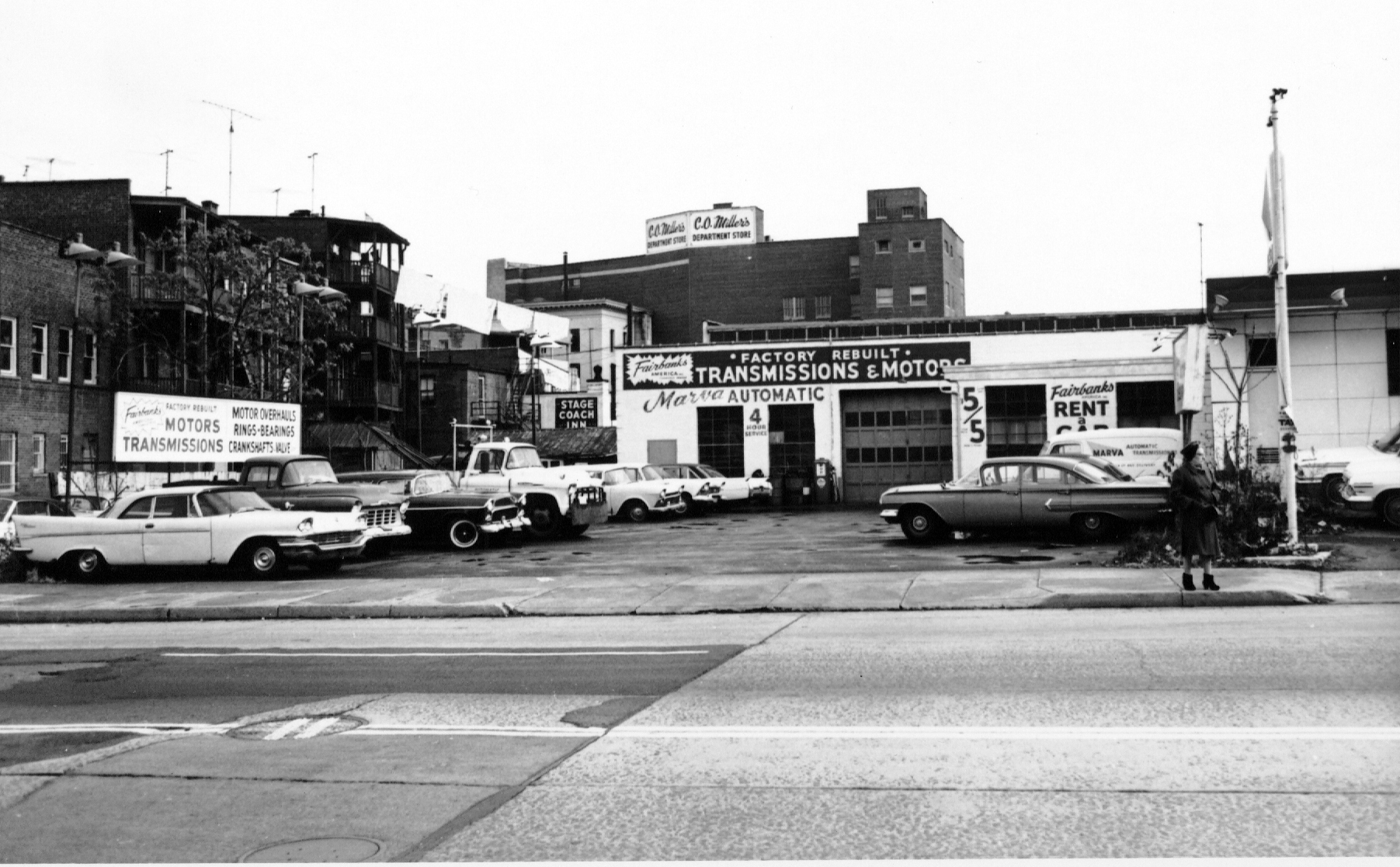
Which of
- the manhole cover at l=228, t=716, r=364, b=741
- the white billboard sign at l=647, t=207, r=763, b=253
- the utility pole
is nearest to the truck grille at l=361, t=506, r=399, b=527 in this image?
the manhole cover at l=228, t=716, r=364, b=741

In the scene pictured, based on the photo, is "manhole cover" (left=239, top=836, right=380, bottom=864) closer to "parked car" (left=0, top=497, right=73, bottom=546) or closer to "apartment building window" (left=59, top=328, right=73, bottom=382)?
"parked car" (left=0, top=497, right=73, bottom=546)

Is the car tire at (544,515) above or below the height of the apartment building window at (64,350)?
below

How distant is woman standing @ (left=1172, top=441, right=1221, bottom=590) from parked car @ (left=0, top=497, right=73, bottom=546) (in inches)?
772

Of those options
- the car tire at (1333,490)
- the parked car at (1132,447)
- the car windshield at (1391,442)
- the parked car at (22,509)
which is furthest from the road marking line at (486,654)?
the parked car at (1132,447)

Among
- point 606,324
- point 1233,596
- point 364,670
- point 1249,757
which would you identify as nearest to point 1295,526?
point 1233,596

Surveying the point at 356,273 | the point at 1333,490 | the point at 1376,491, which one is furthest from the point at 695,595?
the point at 356,273

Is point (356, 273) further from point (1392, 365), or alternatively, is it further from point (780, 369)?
point (1392, 365)

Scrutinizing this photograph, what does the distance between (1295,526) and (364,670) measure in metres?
12.1

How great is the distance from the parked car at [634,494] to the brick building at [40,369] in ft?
49.2

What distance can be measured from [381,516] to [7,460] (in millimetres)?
19938

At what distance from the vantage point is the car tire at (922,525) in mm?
21672

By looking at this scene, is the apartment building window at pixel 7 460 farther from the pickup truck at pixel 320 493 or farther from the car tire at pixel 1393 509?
the car tire at pixel 1393 509

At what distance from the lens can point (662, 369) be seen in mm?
39562

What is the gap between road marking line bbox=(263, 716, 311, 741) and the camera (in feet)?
26.1
